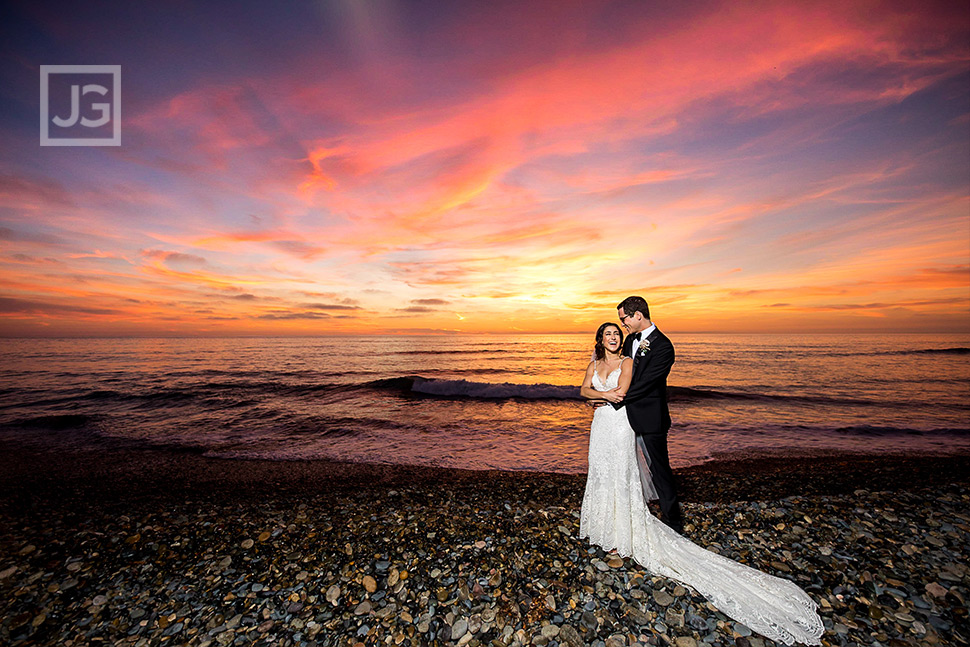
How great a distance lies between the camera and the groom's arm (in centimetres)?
538

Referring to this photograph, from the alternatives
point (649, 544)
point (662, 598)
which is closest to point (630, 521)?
point (649, 544)

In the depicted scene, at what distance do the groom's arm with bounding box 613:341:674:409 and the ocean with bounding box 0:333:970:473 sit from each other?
6928mm

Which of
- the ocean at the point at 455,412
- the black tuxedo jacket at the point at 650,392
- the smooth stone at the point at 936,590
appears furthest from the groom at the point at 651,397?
the ocean at the point at 455,412

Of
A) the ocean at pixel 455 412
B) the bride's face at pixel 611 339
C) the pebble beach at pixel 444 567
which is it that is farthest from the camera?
the ocean at pixel 455 412

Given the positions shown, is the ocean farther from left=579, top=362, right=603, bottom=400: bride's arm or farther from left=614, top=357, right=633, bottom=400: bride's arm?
left=614, top=357, right=633, bottom=400: bride's arm

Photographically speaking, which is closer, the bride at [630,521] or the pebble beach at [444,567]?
the pebble beach at [444,567]

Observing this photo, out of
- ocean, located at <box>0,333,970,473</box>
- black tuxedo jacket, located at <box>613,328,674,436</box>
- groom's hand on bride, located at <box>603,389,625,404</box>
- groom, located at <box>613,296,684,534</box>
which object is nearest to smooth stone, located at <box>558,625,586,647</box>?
groom, located at <box>613,296,684,534</box>

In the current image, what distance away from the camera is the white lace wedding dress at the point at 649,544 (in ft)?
14.6

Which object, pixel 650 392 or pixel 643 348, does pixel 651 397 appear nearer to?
pixel 650 392

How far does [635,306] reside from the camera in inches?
229

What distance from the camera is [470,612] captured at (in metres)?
4.58

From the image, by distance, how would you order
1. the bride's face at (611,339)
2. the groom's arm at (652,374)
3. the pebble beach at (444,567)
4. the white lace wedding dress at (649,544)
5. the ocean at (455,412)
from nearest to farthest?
the pebble beach at (444,567) < the white lace wedding dress at (649,544) < the groom's arm at (652,374) < the bride's face at (611,339) < the ocean at (455,412)

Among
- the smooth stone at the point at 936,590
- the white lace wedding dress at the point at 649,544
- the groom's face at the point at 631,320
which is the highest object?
the groom's face at the point at 631,320

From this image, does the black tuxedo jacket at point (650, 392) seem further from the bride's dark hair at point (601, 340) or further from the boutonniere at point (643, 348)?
the bride's dark hair at point (601, 340)
